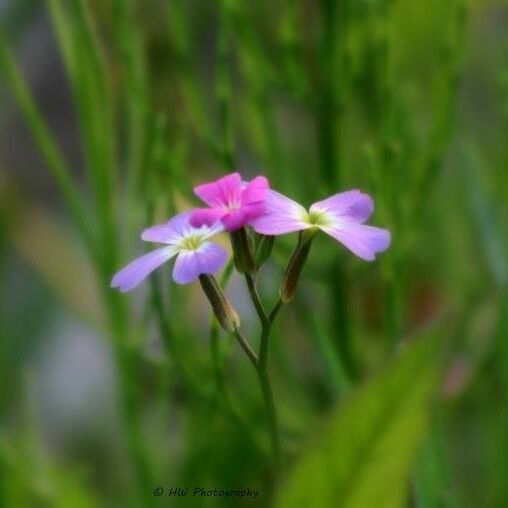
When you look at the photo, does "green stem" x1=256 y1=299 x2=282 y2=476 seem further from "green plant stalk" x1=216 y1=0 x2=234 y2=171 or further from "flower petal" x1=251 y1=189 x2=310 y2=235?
"green plant stalk" x1=216 y1=0 x2=234 y2=171

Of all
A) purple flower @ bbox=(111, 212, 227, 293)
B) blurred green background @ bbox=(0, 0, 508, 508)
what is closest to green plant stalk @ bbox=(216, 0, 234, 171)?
blurred green background @ bbox=(0, 0, 508, 508)

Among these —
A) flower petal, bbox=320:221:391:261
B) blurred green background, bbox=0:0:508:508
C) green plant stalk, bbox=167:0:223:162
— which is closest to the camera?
flower petal, bbox=320:221:391:261

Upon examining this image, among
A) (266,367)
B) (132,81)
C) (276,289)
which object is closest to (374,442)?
(266,367)

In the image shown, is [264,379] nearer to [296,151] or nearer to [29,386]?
[29,386]

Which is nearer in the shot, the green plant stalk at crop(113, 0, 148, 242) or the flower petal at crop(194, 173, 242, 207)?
the flower petal at crop(194, 173, 242, 207)

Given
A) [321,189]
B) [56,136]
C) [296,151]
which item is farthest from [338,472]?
[56,136]

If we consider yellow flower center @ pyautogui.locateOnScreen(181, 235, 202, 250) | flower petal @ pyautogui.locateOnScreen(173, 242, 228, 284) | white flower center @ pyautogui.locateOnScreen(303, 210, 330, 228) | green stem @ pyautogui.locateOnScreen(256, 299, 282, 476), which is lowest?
green stem @ pyautogui.locateOnScreen(256, 299, 282, 476)

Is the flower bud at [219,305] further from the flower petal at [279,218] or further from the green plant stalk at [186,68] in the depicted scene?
the green plant stalk at [186,68]

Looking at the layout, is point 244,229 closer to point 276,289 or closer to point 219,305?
point 219,305
